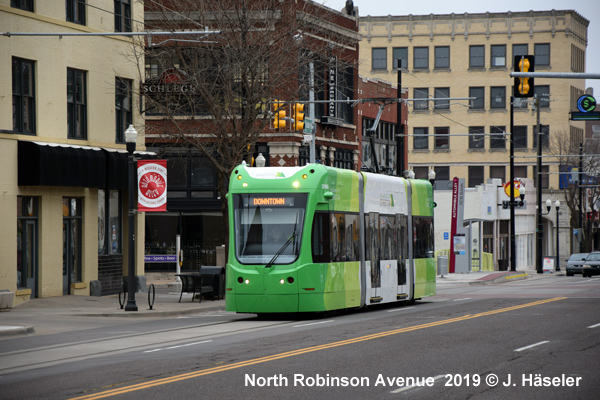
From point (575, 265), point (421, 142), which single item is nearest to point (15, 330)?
point (575, 265)

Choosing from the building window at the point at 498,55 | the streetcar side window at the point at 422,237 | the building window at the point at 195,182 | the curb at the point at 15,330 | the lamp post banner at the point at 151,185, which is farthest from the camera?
the building window at the point at 498,55

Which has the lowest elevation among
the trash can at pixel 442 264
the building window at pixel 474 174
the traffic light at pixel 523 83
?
the trash can at pixel 442 264

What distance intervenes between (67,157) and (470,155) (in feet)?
216

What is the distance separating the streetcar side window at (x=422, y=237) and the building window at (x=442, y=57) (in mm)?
62803

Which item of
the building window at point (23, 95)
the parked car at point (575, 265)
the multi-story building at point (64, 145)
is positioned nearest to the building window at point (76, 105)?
the multi-story building at point (64, 145)

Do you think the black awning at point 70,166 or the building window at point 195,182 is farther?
the building window at point 195,182

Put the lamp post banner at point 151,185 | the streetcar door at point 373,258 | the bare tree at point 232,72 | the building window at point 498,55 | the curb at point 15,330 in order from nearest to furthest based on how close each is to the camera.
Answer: the curb at point 15,330
the streetcar door at point 373,258
the lamp post banner at point 151,185
the bare tree at point 232,72
the building window at point 498,55

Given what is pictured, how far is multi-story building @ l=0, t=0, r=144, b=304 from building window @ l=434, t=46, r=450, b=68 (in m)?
60.5

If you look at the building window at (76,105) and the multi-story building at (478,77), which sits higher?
the multi-story building at (478,77)

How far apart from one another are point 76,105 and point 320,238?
38.0 ft

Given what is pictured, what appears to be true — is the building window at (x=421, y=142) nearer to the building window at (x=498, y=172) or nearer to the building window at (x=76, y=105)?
the building window at (x=498, y=172)

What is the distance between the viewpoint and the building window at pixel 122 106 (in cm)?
3219

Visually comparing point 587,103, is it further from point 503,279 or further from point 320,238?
point 503,279

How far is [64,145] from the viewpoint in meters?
28.5
